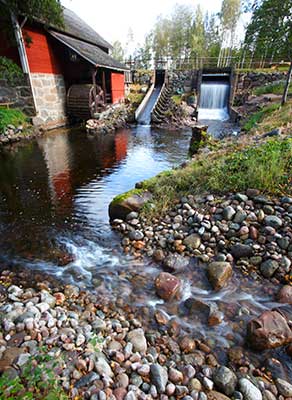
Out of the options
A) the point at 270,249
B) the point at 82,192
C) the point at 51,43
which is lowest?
the point at 82,192

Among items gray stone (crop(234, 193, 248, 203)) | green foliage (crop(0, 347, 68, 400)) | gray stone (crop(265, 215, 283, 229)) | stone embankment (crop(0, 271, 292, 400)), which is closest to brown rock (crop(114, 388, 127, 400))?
stone embankment (crop(0, 271, 292, 400))

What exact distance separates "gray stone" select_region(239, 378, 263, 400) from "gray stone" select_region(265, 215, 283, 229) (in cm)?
201

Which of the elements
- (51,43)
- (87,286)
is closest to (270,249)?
(87,286)

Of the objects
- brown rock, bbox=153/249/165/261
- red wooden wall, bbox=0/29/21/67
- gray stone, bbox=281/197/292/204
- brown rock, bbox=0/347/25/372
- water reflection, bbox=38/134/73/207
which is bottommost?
water reflection, bbox=38/134/73/207

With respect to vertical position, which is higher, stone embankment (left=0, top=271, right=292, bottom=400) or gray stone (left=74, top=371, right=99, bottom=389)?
gray stone (left=74, top=371, right=99, bottom=389)

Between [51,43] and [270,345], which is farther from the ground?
[51,43]

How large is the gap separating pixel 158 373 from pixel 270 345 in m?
1.05

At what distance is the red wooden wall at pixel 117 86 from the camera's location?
15477 millimetres

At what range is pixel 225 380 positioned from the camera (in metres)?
1.90

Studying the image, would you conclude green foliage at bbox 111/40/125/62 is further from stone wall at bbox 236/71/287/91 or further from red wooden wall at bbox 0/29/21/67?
red wooden wall at bbox 0/29/21/67

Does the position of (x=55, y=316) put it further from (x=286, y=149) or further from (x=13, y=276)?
(x=286, y=149)

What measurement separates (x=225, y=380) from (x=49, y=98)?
12845 millimetres

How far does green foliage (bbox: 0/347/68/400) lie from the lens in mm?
1486

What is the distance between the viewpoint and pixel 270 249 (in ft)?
10.3
